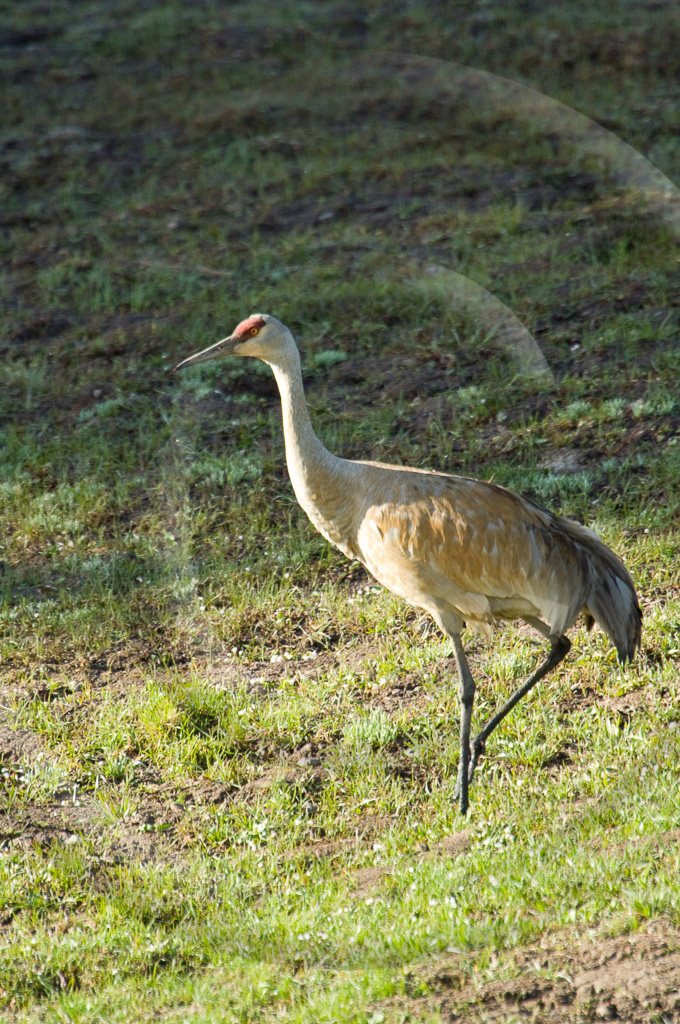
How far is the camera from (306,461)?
4637 millimetres

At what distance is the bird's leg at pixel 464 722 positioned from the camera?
443cm

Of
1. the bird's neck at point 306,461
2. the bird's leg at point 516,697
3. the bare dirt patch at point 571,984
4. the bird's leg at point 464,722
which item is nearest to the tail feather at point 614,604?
the bird's leg at point 516,697

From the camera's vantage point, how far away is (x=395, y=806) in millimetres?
4523

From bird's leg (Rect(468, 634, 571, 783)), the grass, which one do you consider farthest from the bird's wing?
the grass

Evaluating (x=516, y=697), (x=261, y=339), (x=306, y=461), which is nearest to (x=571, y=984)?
(x=516, y=697)

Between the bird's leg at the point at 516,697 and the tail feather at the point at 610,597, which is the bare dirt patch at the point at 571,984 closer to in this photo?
the bird's leg at the point at 516,697

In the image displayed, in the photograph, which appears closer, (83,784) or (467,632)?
(83,784)

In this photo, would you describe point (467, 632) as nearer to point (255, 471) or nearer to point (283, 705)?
point (283, 705)

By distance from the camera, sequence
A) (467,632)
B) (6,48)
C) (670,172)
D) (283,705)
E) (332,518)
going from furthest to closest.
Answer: (6,48) → (670,172) → (467,632) → (283,705) → (332,518)

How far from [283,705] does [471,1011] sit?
7.23ft

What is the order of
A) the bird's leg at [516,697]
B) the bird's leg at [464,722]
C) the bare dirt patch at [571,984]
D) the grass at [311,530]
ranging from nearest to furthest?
the bare dirt patch at [571,984], the grass at [311,530], the bird's leg at [464,722], the bird's leg at [516,697]

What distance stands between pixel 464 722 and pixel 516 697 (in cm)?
31

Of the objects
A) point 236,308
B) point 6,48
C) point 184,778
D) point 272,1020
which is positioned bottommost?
point 184,778

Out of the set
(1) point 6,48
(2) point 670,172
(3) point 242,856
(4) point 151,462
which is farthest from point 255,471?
(1) point 6,48
